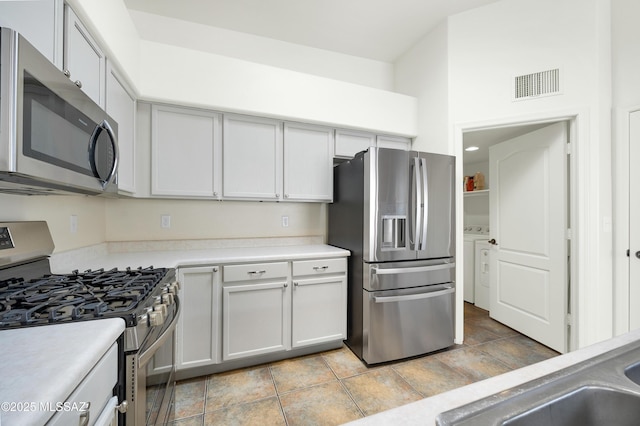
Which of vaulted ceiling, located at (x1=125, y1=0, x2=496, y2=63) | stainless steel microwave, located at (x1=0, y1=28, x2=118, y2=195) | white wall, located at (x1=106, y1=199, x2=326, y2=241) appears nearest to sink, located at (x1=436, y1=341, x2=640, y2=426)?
stainless steel microwave, located at (x1=0, y1=28, x2=118, y2=195)

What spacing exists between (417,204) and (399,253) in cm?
45

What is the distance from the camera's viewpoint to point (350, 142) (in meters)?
2.71

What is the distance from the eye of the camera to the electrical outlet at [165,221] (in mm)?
2330

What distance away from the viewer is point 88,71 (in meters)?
1.37

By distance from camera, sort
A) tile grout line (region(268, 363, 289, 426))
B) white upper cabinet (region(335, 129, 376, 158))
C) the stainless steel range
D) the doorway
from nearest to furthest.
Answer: the stainless steel range → tile grout line (region(268, 363, 289, 426)) → the doorway → white upper cabinet (region(335, 129, 376, 158))

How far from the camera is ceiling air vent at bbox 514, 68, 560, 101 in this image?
2160mm

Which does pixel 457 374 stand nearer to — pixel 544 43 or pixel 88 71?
pixel 544 43

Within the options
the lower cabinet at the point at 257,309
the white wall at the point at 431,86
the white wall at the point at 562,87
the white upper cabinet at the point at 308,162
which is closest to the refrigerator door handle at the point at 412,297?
the lower cabinet at the point at 257,309

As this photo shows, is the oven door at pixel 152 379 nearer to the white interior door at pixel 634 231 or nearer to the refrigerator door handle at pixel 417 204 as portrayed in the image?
the refrigerator door handle at pixel 417 204

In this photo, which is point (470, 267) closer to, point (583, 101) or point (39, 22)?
point (583, 101)

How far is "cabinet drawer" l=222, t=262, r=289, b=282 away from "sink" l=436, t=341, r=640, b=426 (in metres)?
1.77

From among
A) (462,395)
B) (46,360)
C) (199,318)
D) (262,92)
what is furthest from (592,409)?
(262,92)

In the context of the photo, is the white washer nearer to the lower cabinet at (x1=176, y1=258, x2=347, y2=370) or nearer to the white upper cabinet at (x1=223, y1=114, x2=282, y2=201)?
the lower cabinet at (x1=176, y1=258, x2=347, y2=370)

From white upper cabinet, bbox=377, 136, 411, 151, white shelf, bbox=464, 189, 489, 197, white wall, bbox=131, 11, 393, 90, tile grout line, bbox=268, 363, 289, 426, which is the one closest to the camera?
tile grout line, bbox=268, 363, 289, 426
